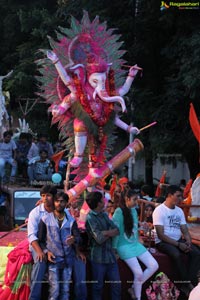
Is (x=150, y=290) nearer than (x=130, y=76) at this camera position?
Yes

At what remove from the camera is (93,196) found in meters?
6.77

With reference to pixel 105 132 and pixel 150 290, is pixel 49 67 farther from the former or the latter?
pixel 150 290

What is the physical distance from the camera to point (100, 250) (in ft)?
22.1

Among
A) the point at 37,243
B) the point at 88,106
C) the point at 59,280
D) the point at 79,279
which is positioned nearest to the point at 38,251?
the point at 37,243

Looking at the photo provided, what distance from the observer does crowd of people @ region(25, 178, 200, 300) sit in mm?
6562

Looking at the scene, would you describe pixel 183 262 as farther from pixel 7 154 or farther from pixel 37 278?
pixel 7 154

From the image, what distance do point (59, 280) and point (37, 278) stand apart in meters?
0.25

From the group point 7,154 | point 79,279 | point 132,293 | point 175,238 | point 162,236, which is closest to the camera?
point 79,279

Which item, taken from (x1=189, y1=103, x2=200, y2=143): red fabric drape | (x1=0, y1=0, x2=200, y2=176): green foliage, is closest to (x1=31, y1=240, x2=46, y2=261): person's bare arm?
(x1=189, y1=103, x2=200, y2=143): red fabric drape

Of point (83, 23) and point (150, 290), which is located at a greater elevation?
point (83, 23)

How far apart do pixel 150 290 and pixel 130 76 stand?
3.10 m

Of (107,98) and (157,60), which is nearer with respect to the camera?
(107,98)

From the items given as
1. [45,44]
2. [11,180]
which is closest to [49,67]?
[11,180]

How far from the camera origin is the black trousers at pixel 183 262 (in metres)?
7.28
